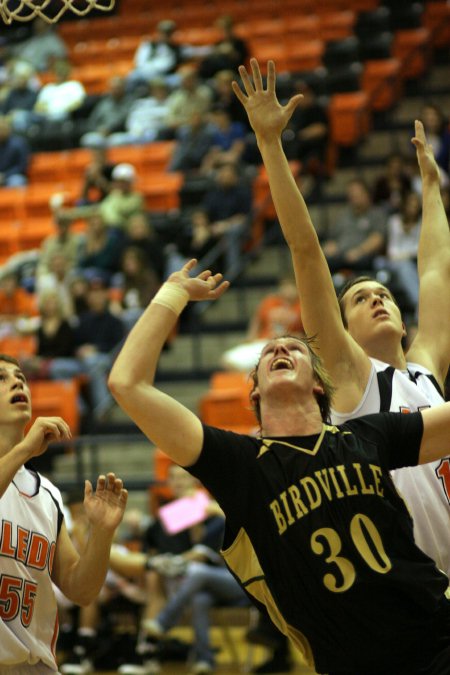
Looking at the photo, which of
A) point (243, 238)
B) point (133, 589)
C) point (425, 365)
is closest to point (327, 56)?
point (243, 238)

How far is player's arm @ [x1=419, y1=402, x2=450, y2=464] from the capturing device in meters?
3.76

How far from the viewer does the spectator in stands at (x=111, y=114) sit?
16.6 metres

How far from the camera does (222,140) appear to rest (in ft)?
48.6

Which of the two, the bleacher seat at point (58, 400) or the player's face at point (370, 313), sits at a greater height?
the bleacher seat at point (58, 400)

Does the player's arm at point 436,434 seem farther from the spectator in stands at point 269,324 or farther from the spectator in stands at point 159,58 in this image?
the spectator in stands at point 159,58

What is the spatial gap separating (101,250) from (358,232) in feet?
10.1

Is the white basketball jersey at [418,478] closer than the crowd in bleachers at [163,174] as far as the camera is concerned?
Yes

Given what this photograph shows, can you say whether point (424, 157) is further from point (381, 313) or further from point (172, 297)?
point (172, 297)

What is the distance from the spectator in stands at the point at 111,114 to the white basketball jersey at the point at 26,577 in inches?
483

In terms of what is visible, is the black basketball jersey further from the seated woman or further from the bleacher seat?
the bleacher seat

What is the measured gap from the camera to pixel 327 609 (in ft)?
11.9

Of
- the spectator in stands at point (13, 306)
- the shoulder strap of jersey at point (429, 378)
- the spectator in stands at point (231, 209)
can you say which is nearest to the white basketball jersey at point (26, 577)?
the shoulder strap of jersey at point (429, 378)

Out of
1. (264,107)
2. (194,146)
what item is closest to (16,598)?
(264,107)

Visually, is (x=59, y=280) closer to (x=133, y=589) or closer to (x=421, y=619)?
(x=133, y=589)
